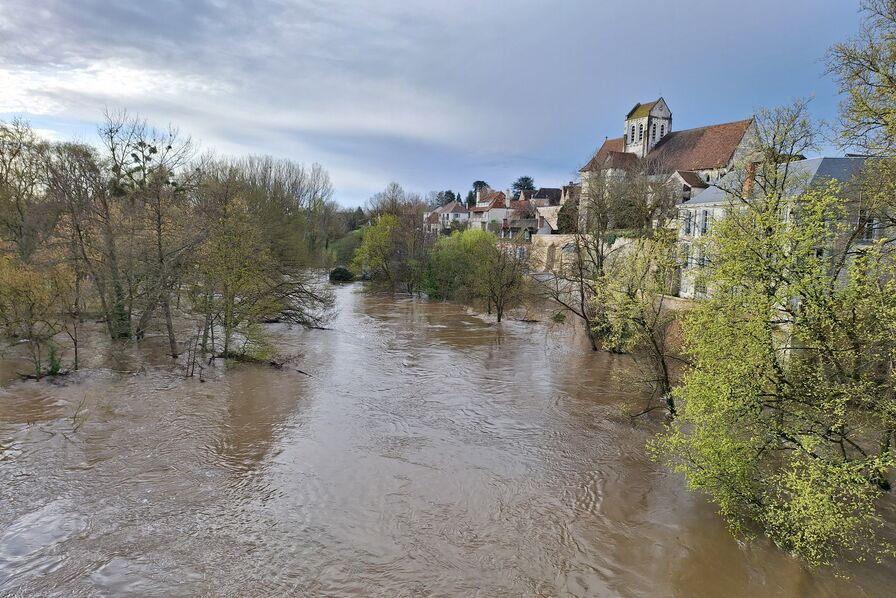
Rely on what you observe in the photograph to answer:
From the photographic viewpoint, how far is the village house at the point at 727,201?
39.4 feet

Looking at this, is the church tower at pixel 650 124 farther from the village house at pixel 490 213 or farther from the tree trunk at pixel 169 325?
the tree trunk at pixel 169 325

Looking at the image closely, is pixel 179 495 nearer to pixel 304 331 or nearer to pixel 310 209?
pixel 304 331

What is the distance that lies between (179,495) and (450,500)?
564cm

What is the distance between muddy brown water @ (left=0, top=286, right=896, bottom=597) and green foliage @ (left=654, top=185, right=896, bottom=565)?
970mm

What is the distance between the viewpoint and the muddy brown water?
334 inches

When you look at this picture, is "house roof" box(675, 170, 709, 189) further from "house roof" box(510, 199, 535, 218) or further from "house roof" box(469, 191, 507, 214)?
"house roof" box(469, 191, 507, 214)

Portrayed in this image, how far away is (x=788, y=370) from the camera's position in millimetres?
9258

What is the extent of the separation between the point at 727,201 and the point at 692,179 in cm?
2776

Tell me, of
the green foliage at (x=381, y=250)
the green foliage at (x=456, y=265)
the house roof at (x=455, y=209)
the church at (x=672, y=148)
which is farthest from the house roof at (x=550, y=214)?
the house roof at (x=455, y=209)

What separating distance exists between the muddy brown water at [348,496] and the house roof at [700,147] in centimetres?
3360

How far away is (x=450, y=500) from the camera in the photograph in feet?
36.2

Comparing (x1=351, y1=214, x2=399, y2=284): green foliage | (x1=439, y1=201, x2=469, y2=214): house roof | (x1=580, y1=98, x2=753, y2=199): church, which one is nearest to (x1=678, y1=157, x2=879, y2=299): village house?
(x1=580, y1=98, x2=753, y2=199): church

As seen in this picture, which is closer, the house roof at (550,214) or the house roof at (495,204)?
the house roof at (550,214)

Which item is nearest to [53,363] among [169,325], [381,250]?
[169,325]
